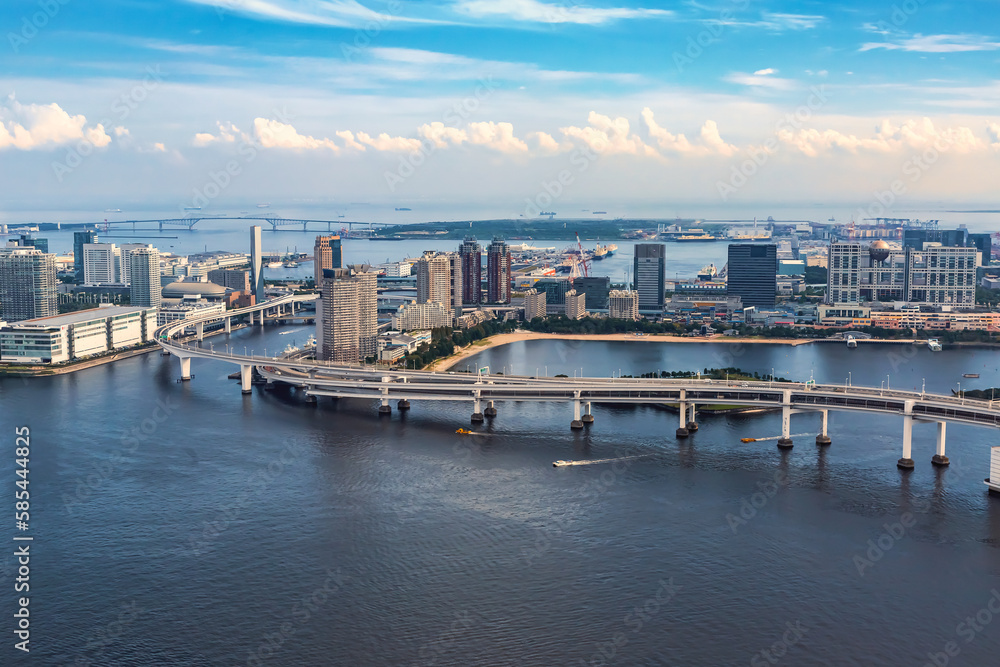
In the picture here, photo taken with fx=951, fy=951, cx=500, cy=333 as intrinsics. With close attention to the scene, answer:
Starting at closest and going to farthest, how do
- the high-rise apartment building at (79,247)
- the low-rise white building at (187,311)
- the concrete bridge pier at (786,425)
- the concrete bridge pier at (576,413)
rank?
the concrete bridge pier at (786,425) → the concrete bridge pier at (576,413) → the low-rise white building at (187,311) → the high-rise apartment building at (79,247)

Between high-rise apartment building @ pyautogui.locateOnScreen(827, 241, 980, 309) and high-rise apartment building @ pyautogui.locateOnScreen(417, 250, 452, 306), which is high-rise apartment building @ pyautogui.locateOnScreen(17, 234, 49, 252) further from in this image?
high-rise apartment building @ pyautogui.locateOnScreen(827, 241, 980, 309)

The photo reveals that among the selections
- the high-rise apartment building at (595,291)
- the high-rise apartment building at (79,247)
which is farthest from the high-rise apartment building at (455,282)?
the high-rise apartment building at (79,247)

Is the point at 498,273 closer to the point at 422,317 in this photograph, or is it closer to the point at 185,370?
→ the point at 422,317

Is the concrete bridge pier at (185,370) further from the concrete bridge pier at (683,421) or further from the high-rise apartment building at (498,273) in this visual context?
the high-rise apartment building at (498,273)

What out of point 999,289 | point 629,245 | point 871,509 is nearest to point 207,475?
point 871,509

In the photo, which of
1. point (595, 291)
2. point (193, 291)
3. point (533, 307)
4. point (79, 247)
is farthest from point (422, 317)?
point (79, 247)

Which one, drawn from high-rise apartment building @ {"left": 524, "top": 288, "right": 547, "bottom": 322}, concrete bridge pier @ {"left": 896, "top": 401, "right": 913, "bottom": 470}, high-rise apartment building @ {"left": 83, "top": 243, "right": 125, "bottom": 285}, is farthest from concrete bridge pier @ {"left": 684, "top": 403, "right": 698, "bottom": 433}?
high-rise apartment building @ {"left": 83, "top": 243, "right": 125, "bottom": 285}
